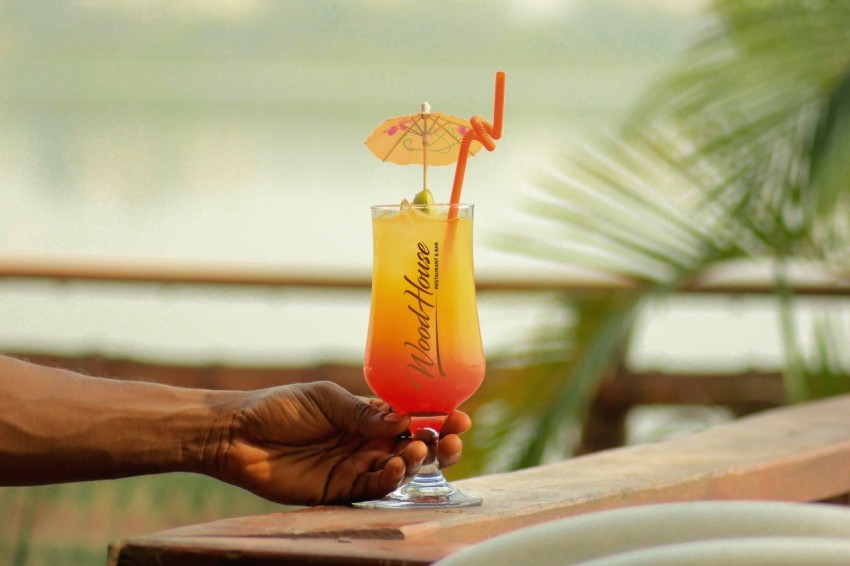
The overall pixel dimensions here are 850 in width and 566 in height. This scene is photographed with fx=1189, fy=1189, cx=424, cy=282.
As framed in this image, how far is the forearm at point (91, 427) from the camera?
4.13 feet

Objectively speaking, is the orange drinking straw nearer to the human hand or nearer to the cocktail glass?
the cocktail glass

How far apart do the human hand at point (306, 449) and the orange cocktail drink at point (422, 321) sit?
45 mm

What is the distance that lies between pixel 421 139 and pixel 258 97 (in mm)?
12646

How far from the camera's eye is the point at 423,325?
133cm

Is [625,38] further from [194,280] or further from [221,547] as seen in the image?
[221,547]

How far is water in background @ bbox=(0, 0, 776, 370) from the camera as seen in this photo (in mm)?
11602

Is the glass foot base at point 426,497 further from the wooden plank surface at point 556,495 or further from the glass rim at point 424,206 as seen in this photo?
the glass rim at point 424,206

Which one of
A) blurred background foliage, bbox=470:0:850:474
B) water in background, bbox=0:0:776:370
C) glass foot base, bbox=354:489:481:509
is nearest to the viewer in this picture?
glass foot base, bbox=354:489:481:509

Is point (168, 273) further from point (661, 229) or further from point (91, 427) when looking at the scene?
point (91, 427)

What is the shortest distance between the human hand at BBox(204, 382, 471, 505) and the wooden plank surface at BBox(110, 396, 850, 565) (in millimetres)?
49

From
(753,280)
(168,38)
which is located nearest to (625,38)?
(168,38)

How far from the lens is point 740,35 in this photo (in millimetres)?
→ 2779

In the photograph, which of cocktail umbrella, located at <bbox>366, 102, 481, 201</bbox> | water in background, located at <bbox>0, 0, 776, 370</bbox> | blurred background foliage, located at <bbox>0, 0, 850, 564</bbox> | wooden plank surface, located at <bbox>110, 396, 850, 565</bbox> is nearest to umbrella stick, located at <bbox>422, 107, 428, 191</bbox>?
cocktail umbrella, located at <bbox>366, 102, 481, 201</bbox>

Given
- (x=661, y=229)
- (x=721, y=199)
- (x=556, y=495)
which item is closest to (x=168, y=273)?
(x=661, y=229)
